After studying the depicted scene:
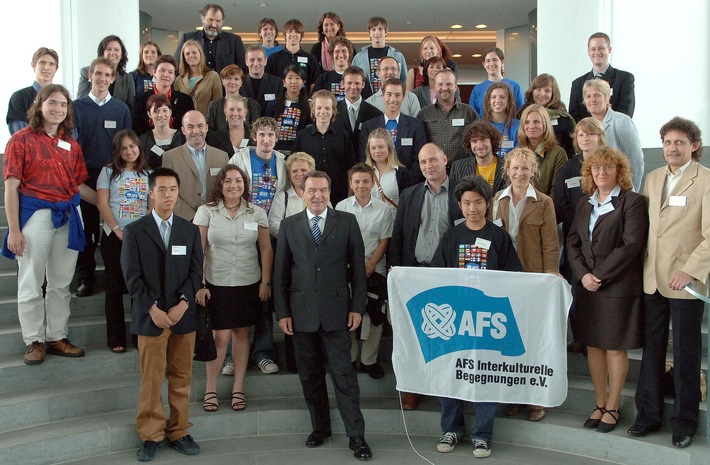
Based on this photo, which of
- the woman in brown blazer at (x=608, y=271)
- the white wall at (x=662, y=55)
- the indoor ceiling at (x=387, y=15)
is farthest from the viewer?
the indoor ceiling at (x=387, y=15)

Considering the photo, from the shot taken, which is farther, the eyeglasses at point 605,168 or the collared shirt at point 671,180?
the eyeglasses at point 605,168

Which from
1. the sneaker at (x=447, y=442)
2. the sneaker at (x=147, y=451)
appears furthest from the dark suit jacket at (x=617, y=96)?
the sneaker at (x=147, y=451)

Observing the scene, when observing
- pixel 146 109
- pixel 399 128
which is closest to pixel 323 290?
pixel 399 128

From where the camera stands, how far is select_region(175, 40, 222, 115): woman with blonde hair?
7312 mm

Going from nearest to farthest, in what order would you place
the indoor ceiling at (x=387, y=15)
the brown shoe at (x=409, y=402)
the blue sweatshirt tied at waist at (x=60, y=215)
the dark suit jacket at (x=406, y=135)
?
the blue sweatshirt tied at waist at (x=60, y=215) < the brown shoe at (x=409, y=402) < the dark suit jacket at (x=406, y=135) < the indoor ceiling at (x=387, y=15)

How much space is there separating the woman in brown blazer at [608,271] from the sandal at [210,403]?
8.32ft

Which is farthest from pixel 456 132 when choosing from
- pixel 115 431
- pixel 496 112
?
pixel 115 431

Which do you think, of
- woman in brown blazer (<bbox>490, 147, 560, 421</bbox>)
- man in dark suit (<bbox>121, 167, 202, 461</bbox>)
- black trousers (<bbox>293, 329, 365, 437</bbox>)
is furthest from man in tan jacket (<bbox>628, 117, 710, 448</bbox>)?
man in dark suit (<bbox>121, 167, 202, 461</bbox>)

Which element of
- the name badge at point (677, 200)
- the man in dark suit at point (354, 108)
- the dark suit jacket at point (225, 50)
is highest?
the dark suit jacket at point (225, 50)

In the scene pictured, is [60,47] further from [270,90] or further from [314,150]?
[314,150]

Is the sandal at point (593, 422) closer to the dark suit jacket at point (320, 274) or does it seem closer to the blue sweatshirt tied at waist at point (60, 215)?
Answer: the dark suit jacket at point (320, 274)

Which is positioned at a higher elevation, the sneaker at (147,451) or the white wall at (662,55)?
the white wall at (662,55)

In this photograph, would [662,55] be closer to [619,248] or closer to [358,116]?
[358,116]

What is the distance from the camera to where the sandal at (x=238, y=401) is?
5422mm
